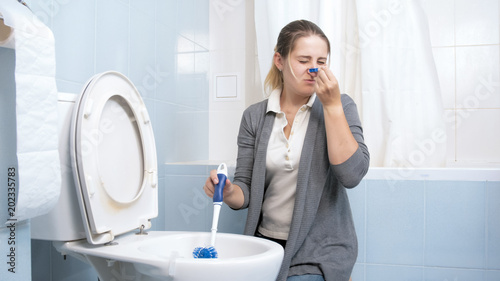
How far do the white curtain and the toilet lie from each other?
2.48 feet

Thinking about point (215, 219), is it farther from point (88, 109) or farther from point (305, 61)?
point (305, 61)

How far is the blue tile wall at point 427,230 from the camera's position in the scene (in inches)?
50.0

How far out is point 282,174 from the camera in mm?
1148

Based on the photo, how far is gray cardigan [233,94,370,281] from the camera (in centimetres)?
102

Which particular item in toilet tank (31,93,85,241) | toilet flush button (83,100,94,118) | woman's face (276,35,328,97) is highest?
woman's face (276,35,328,97)

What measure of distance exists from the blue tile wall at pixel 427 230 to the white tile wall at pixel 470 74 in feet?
2.01

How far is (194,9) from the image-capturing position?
5.86 ft

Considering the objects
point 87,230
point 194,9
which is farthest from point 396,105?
point 87,230

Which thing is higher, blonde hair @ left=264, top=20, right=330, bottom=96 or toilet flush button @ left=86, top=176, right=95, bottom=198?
blonde hair @ left=264, top=20, right=330, bottom=96

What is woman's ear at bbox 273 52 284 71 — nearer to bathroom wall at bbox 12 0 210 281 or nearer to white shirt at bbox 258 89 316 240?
white shirt at bbox 258 89 316 240

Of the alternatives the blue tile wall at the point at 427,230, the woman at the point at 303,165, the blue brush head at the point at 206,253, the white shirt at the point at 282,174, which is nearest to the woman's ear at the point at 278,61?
the woman at the point at 303,165

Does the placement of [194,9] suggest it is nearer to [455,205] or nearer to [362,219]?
[362,219]

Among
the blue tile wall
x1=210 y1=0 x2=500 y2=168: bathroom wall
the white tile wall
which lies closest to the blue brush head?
the blue tile wall

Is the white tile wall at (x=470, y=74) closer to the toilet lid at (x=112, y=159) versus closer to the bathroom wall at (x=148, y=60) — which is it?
the bathroom wall at (x=148, y=60)
